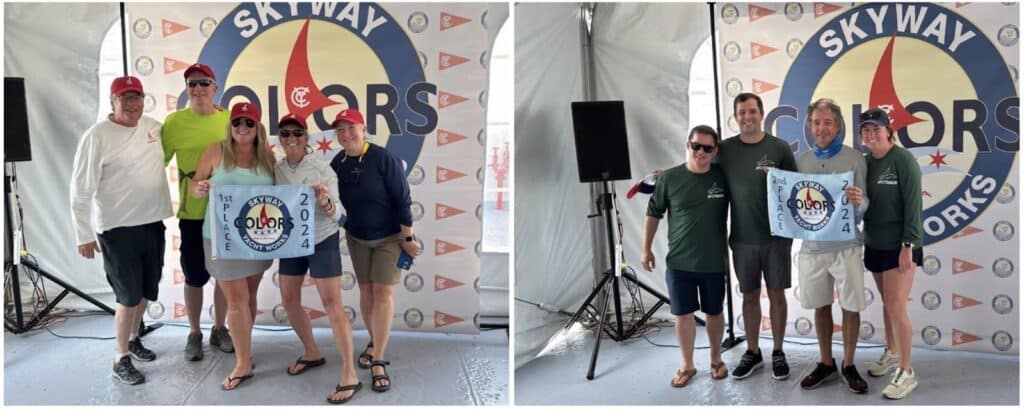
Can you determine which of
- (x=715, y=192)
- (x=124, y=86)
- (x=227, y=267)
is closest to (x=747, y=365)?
(x=715, y=192)

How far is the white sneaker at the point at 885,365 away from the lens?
3420mm

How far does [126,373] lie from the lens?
3.28 meters

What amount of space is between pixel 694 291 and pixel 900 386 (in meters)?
0.96

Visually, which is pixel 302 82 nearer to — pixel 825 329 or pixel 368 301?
pixel 368 301

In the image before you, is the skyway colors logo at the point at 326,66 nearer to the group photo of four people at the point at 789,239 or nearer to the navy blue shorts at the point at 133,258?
the navy blue shorts at the point at 133,258

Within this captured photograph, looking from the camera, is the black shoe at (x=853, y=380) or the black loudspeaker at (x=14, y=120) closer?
the black shoe at (x=853, y=380)

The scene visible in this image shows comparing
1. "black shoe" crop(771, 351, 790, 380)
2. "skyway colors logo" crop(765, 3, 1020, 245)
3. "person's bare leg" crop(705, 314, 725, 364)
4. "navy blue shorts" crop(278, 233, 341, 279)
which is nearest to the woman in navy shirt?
"navy blue shorts" crop(278, 233, 341, 279)

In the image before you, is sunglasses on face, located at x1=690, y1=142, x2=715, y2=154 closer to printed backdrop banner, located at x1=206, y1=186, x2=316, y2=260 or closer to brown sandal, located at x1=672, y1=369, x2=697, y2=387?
brown sandal, located at x1=672, y1=369, x2=697, y2=387

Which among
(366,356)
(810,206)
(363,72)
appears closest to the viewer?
(810,206)

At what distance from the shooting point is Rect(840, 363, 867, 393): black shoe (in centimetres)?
320

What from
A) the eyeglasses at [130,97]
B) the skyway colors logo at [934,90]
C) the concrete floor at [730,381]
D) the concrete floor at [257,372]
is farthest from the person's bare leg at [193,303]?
the skyway colors logo at [934,90]

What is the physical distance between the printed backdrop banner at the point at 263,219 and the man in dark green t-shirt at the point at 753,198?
1.84m

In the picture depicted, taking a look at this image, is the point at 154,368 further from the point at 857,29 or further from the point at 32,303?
the point at 857,29

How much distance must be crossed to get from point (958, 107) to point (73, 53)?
4.81 meters
